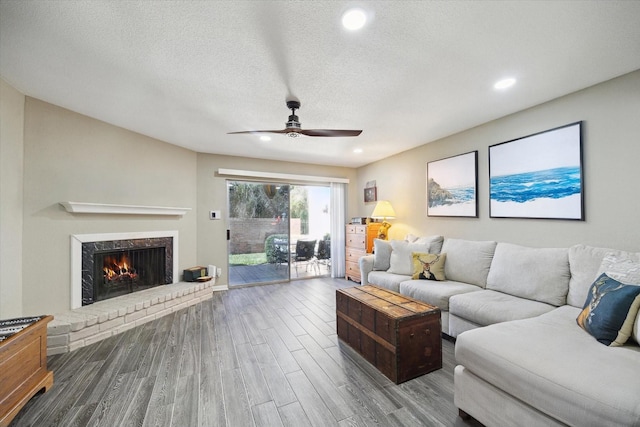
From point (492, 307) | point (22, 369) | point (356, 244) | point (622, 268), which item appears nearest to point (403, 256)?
point (492, 307)

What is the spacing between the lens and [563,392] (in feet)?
3.90

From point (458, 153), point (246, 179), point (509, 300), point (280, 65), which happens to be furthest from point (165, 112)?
point (509, 300)

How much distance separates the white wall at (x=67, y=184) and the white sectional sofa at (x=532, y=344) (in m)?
3.89

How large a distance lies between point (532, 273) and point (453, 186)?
1.56 metres

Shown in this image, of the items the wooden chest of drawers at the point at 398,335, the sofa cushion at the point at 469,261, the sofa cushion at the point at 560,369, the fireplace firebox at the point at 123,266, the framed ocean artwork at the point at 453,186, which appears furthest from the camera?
the framed ocean artwork at the point at 453,186

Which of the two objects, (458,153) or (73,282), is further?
(458,153)

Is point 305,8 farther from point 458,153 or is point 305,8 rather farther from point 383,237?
point 383,237

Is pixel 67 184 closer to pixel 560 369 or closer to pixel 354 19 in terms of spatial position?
pixel 354 19

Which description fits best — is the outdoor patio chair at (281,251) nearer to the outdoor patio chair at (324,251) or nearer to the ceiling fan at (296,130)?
the outdoor patio chair at (324,251)

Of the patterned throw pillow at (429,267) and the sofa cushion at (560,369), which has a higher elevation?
the patterned throw pillow at (429,267)

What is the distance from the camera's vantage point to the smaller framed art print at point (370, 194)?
5340mm

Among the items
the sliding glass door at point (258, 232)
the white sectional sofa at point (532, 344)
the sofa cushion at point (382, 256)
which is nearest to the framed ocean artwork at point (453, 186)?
the white sectional sofa at point (532, 344)

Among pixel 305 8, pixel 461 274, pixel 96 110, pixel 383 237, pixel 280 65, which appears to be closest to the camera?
pixel 305 8

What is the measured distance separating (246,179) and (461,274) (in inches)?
155
